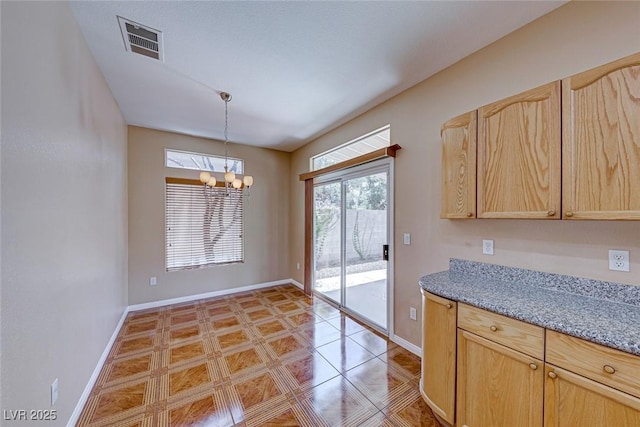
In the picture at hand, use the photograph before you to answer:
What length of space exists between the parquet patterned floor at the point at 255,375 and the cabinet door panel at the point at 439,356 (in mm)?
211

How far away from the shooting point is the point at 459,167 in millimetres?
1915

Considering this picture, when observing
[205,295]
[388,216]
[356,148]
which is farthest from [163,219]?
[388,216]


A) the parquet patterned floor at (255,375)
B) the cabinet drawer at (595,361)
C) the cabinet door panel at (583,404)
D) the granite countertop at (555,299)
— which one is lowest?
the parquet patterned floor at (255,375)

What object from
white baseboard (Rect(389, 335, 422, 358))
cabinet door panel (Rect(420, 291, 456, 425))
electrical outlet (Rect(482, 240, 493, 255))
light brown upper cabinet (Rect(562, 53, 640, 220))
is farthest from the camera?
white baseboard (Rect(389, 335, 422, 358))

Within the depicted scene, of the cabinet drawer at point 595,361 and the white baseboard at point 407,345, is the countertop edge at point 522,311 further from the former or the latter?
the white baseboard at point 407,345

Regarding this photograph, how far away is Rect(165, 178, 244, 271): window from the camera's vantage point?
399 cm

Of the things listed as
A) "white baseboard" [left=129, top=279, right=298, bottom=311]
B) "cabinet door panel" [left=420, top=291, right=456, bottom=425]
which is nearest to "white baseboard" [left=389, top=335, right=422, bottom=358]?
"cabinet door panel" [left=420, top=291, right=456, bottom=425]

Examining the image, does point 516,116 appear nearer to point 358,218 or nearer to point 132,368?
point 358,218

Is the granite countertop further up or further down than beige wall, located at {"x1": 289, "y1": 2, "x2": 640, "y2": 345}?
further down

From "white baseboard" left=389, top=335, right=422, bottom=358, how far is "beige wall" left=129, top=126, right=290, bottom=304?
287cm

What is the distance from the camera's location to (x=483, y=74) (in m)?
1.99

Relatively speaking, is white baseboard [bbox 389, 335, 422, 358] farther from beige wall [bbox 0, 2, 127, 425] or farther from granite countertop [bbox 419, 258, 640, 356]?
beige wall [bbox 0, 2, 127, 425]

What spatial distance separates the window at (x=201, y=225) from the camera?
3.99 m

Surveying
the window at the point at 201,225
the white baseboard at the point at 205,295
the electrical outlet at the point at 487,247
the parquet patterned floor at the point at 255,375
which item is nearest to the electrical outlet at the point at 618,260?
the electrical outlet at the point at 487,247
